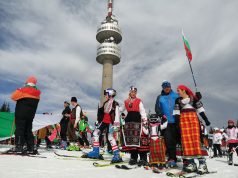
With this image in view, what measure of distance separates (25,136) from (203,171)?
4.56 meters

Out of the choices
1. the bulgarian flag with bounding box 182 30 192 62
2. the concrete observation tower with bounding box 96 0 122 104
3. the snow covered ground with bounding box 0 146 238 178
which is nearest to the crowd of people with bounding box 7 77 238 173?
the snow covered ground with bounding box 0 146 238 178

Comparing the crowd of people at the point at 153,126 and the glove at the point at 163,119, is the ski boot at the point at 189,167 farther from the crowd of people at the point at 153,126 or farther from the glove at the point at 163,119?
the glove at the point at 163,119

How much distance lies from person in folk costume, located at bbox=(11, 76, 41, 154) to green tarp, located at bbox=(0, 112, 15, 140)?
423cm

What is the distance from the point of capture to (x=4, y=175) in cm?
334

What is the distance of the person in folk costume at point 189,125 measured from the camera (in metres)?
4.52

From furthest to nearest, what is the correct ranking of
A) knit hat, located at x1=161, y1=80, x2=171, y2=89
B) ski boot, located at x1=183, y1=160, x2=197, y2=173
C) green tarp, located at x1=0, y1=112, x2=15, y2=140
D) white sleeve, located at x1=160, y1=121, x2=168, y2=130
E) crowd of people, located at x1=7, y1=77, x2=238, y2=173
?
green tarp, located at x1=0, y1=112, x2=15, y2=140, knit hat, located at x1=161, y1=80, x2=171, y2=89, white sleeve, located at x1=160, y1=121, x2=168, y2=130, crowd of people, located at x1=7, y1=77, x2=238, y2=173, ski boot, located at x1=183, y1=160, x2=197, y2=173

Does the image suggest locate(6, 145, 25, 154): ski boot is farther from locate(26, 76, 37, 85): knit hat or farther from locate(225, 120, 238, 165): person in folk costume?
locate(225, 120, 238, 165): person in folk costume

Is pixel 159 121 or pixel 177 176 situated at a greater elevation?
pixel 159 121

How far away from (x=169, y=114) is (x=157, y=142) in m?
0.63

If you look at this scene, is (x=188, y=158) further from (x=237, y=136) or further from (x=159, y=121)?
(x=237, y=136)

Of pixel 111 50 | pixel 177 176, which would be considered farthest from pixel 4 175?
pixel 111 50

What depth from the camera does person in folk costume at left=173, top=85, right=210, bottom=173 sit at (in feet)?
14.8

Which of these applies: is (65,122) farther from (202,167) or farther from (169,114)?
(202,167)

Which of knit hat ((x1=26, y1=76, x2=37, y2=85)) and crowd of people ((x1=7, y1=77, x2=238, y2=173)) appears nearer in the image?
crowd of people ((x1=7, y1=77, x2=238, y2=173))
